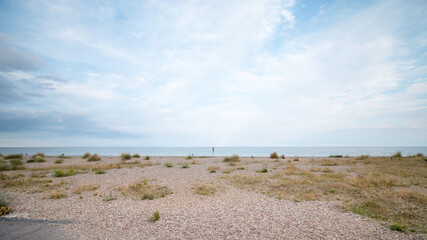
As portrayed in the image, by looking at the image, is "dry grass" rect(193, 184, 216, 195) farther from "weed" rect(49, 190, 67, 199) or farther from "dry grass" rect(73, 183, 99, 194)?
"weed" rect(49, 190, 67, 199)

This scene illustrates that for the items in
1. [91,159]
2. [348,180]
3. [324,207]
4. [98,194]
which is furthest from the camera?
[91,159]

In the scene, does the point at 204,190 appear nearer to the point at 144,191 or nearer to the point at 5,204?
the point at 144,191

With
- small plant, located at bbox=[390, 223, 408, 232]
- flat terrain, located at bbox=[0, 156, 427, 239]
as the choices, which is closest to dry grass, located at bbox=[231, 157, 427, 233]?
flat terrain, located at bbox=[0, 156, 427, 239]

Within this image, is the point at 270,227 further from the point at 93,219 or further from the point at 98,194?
the point at 98,194

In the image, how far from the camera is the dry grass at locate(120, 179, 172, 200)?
997 centimetres

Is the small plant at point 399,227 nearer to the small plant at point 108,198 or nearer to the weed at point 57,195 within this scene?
the small plant at point 108,198

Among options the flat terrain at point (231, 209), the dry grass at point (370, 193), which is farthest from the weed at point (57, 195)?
the dry grass at point (370, 193)

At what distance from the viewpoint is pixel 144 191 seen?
426 inches

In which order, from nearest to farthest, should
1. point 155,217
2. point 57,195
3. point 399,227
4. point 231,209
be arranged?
point 399,227, point 155,217, point 231,209, point 57,195

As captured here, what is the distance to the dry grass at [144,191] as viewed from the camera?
9969 millimetres

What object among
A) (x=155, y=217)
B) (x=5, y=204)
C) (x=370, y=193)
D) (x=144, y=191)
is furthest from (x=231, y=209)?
(x=5, y=204)

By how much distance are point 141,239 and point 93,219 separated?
2681 mm

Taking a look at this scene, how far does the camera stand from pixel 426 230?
6.28 metres

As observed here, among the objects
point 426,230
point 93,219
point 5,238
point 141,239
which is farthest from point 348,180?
point 5,238
